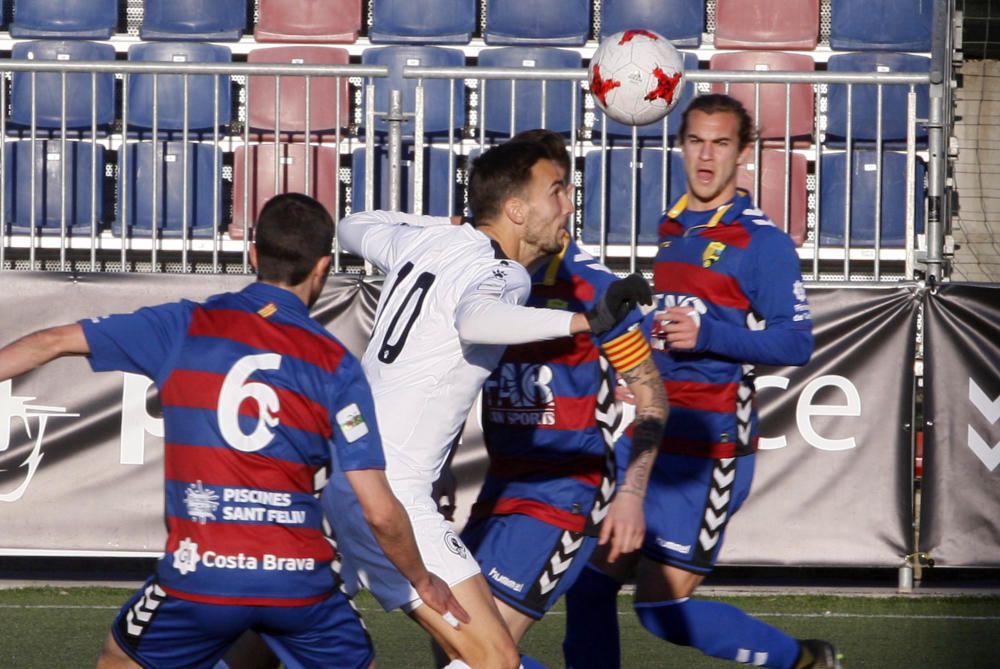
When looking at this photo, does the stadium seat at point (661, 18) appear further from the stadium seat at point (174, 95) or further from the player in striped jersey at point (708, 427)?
the player in striped jersey at point (708, 427)

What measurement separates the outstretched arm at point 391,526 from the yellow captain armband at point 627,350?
0.72m

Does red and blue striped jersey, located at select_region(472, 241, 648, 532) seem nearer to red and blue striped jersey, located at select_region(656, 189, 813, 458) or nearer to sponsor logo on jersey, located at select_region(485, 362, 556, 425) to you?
sponsor logo on jersey, located at select_region(485, 362, 556, 425)

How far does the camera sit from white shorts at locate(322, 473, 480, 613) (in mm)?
3770

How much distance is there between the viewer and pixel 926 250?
791 centimetres

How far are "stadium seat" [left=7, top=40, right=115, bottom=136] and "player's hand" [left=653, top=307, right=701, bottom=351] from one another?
6.55 m

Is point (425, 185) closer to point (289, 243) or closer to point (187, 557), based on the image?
point (289, 243)

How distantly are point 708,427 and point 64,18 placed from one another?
7.88 meters

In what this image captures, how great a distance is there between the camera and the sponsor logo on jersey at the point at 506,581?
4219mm

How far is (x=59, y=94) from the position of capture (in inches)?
408

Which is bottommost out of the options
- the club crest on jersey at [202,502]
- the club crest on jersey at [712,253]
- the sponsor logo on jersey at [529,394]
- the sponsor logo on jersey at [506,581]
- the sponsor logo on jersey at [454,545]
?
the sponsor logo on jersey at [506,581]

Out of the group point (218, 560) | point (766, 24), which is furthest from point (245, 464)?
point (766, 24)

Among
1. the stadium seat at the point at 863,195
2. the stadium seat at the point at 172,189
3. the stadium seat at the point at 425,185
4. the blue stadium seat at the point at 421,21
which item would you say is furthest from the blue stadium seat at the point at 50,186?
the stadium seat at the point at 863,195

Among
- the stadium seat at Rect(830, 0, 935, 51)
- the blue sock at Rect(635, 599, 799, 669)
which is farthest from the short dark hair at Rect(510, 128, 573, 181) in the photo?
the stadium seat at Rect(830, 0, 935, 51)

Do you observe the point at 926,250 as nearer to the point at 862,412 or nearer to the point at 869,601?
the point at 862,412
